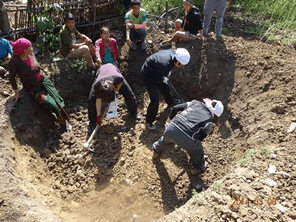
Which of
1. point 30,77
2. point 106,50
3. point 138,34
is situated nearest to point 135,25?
point 138,34

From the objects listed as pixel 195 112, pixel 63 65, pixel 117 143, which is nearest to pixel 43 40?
pixel 63 65

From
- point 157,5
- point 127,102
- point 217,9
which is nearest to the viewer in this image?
point 127,102

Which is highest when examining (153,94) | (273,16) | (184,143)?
(273,16)

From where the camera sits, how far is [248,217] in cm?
264

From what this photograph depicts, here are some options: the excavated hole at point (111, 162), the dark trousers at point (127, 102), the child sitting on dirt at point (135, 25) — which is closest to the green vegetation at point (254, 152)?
the excavated hole at point (111, 162)

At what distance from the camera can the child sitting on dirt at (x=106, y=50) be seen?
4.59 m

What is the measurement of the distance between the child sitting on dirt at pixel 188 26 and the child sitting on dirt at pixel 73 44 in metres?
1.37

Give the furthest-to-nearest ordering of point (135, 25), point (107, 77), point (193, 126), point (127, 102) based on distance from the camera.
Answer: point (135, 25) < point (127, 102) < point (107, 77) < point (193, 126)

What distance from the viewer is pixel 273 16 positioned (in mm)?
6578

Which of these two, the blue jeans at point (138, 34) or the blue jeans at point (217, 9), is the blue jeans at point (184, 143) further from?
the blue jeans at point (217, 9)

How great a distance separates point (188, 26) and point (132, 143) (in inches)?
92.6

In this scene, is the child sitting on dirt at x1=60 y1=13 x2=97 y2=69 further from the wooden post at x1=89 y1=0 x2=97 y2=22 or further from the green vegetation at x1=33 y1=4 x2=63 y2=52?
the wooden post at x1=89 y1=0 x2=97 y2=22

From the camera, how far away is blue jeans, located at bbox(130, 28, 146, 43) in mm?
5177

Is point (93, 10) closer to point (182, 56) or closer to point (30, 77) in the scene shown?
point (30, 77)
